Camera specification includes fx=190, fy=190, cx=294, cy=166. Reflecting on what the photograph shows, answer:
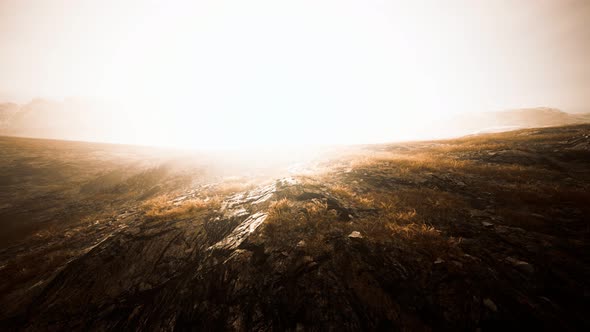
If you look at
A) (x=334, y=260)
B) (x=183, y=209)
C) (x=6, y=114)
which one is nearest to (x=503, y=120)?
(x=334, y=260)

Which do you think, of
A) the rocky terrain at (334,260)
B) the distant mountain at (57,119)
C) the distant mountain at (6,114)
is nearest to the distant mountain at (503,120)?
the rocky terrain at (334,260)

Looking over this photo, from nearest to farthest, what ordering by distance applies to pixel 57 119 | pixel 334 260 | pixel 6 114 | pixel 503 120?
pixel 334 260, pixel 503 120, pixel 6 114, pixel 57 119

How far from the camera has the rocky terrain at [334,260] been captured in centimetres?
492

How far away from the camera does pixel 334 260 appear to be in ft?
20.3

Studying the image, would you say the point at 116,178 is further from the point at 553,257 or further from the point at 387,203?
the point at 553,257

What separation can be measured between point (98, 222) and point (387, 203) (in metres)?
18.0

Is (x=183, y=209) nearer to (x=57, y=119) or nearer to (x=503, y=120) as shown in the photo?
(x=503, y=120)

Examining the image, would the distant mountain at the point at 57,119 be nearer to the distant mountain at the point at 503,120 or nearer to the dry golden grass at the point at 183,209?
the dry golden grass at the point at 183,209

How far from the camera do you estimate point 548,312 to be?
14.3ft

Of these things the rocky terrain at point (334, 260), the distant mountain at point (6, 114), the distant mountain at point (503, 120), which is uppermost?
the distant mountain at point (6, 114)

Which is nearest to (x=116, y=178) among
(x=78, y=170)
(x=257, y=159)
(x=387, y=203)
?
(x=78, y=170)

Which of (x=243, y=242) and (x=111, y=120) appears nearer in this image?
(x=243, y=242)

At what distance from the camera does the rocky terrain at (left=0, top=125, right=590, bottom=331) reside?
492 cm

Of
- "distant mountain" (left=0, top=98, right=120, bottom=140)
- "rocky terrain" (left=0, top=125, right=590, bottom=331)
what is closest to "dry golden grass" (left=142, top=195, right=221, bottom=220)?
"rocky terrain" (left=0, top=125, right=590, bottom=331)
